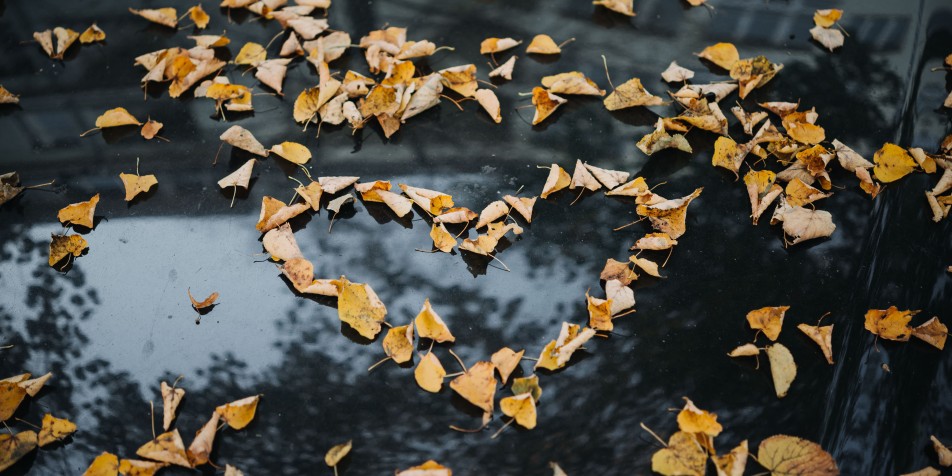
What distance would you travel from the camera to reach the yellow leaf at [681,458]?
147 centimetres

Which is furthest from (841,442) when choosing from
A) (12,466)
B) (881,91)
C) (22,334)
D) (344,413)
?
(22,334)

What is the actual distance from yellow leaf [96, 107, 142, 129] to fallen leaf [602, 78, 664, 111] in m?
1.37

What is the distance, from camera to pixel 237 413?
5.11 ft

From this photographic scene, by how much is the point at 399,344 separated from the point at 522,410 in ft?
1.02

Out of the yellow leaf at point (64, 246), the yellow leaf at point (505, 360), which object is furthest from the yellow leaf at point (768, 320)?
the yellow leaf at point (64, 246)

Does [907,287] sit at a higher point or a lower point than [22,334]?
higher

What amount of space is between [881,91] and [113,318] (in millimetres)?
2166

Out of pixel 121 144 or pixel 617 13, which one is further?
pixel 617 13

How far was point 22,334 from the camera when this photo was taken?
1734 millimetres

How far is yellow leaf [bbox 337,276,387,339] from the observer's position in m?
1.70

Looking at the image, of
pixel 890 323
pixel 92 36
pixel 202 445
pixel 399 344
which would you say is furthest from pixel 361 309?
pixel 92 36

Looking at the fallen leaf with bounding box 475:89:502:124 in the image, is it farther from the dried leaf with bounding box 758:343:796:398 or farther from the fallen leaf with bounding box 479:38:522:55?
the dried leaf with bounding box 758:343:796:398

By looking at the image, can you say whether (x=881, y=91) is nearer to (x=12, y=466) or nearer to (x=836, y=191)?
(x=836, y=191)

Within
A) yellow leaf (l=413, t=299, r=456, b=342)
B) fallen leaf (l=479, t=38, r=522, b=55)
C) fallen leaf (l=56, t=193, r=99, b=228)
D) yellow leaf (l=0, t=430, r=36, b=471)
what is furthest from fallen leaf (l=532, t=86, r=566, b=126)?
yellow leaf (l=0, t=430, r=36, b=471)
